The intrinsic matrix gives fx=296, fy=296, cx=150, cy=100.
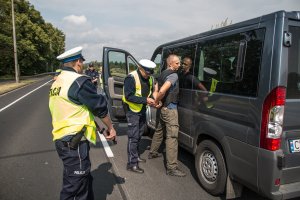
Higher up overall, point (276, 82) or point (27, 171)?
point (276, 82)

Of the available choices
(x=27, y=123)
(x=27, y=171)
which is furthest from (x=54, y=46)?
(x=27, y=171)

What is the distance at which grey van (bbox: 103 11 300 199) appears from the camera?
2.99m

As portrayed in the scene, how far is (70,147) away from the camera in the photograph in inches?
117

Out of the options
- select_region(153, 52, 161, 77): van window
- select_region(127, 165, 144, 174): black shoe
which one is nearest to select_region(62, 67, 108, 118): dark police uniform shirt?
select_region(127, 165, 144, 174): black shoe

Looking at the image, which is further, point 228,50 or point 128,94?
point 128,94

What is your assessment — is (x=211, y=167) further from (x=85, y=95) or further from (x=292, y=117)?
(x=85, y=95)

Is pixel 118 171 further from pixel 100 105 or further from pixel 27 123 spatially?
pixel 27 123

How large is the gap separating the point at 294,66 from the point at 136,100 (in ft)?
8.22

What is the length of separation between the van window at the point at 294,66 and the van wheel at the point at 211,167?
1.21m

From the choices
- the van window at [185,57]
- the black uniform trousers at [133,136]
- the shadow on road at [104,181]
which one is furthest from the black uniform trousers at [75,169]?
the van window at [185,57]

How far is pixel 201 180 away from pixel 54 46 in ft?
225

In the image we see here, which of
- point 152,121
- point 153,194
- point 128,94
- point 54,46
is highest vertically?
point 54,46

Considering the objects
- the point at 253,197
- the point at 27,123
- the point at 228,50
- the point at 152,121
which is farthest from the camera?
the point at 27,123

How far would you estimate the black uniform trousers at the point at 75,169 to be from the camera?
3.00 metres
